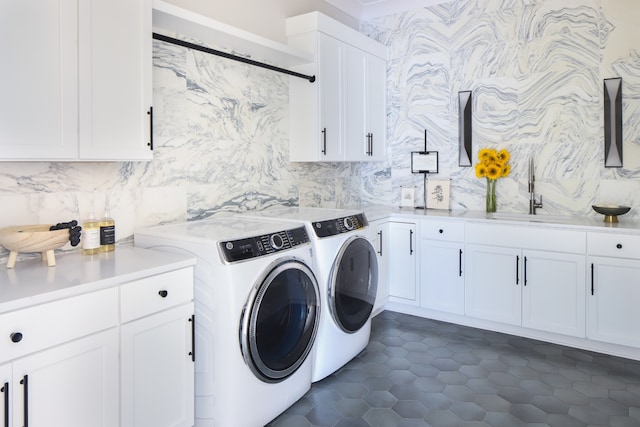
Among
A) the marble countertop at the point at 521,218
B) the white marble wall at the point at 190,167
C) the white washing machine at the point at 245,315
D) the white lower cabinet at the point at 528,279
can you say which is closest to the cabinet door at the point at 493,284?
the white lower cabinet at the point at 528,279

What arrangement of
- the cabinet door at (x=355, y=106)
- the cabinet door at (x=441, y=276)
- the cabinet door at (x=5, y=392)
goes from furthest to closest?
the cabinet door at (x=355, y=106) < the cabinet door at (x=441, y=276) < the cabinet door at (x=5, y=392)

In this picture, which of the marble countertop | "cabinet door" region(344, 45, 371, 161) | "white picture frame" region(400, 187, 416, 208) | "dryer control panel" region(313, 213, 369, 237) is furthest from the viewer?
"white picture frame" region(400, 187, 416, 208)

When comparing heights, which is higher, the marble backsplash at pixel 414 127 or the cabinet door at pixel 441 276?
the marble backsplash at pixel 414 127

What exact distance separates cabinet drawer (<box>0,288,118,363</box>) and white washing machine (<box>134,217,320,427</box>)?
469mm

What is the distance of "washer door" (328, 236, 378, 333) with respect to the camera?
2734 mm

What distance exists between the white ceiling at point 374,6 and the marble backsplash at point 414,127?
64 mm

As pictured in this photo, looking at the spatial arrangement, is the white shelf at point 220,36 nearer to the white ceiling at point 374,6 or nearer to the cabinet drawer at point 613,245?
the white ceiling at point 374,6

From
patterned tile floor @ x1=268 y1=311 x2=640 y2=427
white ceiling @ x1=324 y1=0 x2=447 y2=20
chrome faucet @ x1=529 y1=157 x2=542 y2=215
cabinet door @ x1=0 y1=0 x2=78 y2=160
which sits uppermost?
white ceiling @ x1=324 y1=0 x2=447 y2=20

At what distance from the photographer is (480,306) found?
11.5 ft

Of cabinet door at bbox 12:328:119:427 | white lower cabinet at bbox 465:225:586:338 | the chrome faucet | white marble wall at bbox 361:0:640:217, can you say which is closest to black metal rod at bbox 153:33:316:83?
white marble wall at bbox 361:0:640:217

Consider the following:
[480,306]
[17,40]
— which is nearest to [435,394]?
[480,306]

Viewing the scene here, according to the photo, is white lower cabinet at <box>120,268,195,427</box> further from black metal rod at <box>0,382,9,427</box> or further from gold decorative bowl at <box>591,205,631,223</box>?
gold decorative bowl at <box>591,205,631,223</box>

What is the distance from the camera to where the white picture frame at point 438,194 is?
13.6 ft

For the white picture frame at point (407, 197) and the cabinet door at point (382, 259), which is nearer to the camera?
the cabinet door at point (382, 259)
